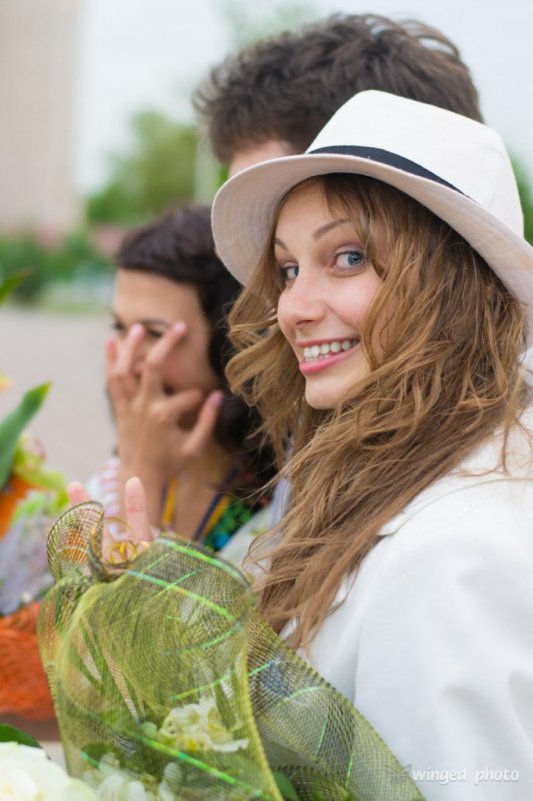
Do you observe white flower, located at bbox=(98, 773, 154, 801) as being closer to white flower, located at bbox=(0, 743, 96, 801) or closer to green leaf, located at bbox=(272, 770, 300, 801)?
white flower, located at bbox=(0, 743, 96, 801)

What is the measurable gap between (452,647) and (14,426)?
1.28m

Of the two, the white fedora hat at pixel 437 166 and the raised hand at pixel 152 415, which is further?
the raised hand at pixel 152 415

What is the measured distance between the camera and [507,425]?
1.41m

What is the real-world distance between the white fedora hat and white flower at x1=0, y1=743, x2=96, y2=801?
35.8 inches

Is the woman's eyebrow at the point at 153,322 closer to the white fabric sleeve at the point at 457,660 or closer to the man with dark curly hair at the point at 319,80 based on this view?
the man with dark curly hair at the point at 319,80

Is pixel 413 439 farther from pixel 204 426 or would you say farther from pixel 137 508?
pixel 204 426

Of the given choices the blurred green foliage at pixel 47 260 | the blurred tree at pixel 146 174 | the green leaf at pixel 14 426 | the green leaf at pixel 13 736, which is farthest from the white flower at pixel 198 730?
the blurred tree at pixel 146 174

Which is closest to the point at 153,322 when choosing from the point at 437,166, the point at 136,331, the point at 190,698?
the point at 136,331

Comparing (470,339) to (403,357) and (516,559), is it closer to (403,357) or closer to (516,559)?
(403,357)

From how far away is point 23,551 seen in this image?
81.9 inches

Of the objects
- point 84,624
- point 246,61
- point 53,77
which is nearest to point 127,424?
point 246,61

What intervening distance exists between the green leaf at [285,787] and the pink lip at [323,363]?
67cm

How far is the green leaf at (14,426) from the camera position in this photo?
2.17 meters

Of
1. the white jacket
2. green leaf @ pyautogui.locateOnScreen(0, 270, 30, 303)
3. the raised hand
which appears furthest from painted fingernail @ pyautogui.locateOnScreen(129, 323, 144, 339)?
the white jacket
